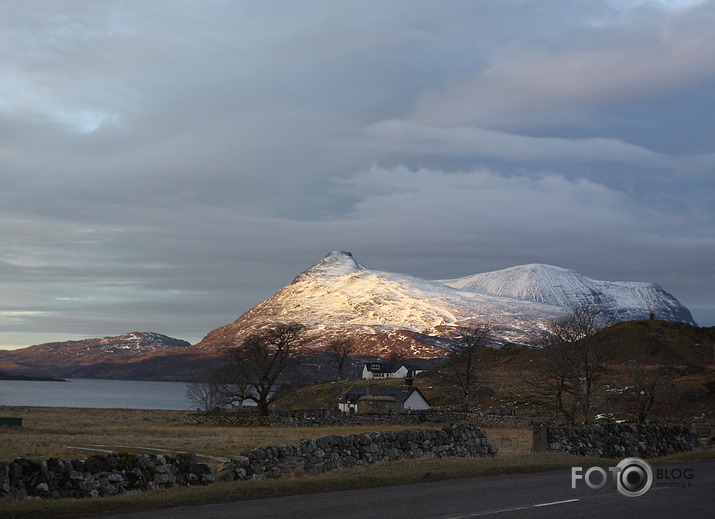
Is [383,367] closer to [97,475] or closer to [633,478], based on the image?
[633,478]

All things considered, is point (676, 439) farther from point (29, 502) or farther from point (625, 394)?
point (625, 394)

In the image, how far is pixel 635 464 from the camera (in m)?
22.9

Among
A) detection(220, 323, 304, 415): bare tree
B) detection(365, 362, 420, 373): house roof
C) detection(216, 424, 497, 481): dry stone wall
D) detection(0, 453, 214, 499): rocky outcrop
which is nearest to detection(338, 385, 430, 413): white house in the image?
detection(220, 323, 304, 415): bare tree

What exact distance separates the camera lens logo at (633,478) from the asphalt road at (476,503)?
238 millimetres

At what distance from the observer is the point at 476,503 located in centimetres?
1421

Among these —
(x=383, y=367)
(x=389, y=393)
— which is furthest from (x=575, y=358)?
(x=383, y=367)

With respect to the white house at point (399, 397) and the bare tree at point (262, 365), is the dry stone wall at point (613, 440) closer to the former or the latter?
the bare tree at point (262, 365)

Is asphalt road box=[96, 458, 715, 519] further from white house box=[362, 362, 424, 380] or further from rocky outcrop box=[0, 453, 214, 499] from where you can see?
white house box=[362, 362, 424, 380]

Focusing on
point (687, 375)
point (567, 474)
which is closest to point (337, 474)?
point (567, 474)

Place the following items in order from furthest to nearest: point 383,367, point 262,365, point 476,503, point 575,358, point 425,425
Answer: point 383,367
point 262,365
point 425,425
point 575,358
point 476,503

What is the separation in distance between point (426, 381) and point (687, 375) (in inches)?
2814

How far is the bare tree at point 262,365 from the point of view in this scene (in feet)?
252

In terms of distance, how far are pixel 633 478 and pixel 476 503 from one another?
6.76 m

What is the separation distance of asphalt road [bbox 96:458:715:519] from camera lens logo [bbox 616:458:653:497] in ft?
0.78
